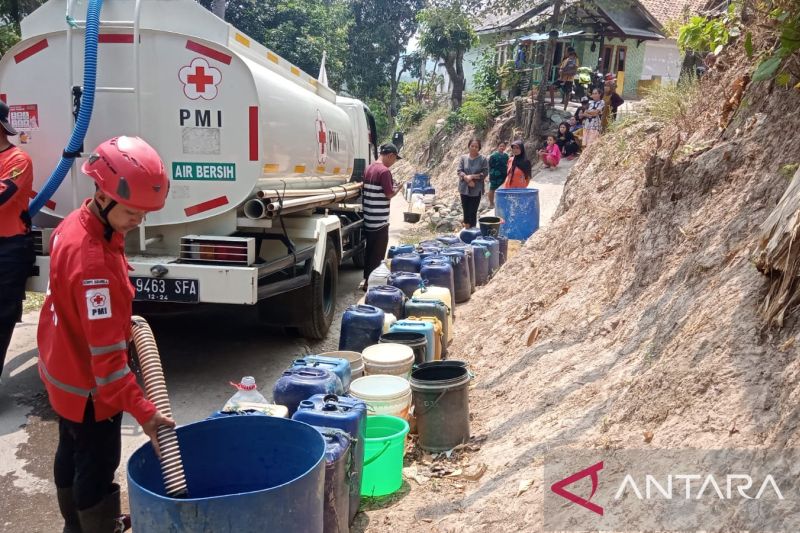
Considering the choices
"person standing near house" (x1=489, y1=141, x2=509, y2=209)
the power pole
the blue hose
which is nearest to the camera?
the blue hose

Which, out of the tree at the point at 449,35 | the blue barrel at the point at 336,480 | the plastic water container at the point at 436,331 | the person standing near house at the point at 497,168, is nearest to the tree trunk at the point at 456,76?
the tree at the point at 449,35

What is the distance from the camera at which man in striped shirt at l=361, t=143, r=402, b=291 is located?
28.4 ft

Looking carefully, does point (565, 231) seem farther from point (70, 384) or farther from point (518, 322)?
point (70, 384)

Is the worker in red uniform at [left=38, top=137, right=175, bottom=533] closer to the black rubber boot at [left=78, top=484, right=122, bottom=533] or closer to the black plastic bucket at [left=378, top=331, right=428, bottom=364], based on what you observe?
the black rubber boot at [left=78, top=484, right=122, bottom=533]

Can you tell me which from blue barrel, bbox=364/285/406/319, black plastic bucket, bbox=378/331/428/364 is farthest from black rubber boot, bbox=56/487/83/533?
blue barrel, bbox=364/285/406/319

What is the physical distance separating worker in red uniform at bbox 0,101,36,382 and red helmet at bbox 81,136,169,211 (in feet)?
8.57

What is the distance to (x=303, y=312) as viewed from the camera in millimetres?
6461

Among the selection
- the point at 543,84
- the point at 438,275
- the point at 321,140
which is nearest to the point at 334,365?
the point at 438,275

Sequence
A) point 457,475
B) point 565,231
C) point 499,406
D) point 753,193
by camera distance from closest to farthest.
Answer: point 457,475 < point 753,193 < point 499,406 < point 565,231

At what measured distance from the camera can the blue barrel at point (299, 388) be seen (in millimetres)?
3703

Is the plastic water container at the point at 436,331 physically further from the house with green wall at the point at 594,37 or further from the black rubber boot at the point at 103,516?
the house with green wall at the point at 594,37

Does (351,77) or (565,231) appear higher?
(351,77)

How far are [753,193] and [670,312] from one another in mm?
1027

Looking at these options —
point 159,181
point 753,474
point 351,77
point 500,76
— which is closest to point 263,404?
point 159,181
